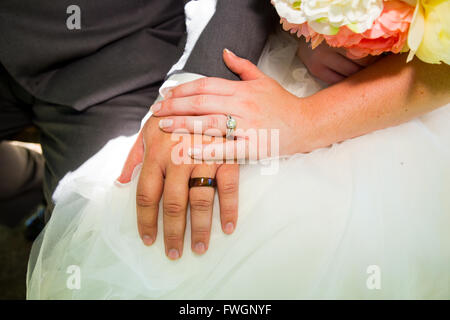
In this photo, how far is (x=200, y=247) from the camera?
65cm

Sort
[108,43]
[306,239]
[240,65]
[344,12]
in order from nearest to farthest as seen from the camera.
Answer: [344,12]
[306,239]
[240,65]
[108,43]

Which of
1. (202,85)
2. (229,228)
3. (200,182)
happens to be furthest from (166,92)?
(229,228)

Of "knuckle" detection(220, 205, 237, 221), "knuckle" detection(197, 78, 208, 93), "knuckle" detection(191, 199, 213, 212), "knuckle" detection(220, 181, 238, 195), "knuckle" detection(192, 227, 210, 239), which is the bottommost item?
"knuckle" detection(192, 227, 210, 239)

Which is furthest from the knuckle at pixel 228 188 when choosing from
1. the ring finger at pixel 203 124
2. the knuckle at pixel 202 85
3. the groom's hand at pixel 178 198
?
the knuckle at pixel 202 85

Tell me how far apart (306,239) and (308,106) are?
27 centimetres

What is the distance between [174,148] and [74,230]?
278 millimetres

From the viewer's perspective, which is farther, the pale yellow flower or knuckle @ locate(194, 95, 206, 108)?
knuckle @ locate(194, 95, 206, 108)

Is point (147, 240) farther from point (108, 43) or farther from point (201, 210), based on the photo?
point (108, 43)

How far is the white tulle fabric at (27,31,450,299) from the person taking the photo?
2.06 ft

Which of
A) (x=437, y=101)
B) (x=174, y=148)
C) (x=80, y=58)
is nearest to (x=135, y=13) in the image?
(x=80, y=58)

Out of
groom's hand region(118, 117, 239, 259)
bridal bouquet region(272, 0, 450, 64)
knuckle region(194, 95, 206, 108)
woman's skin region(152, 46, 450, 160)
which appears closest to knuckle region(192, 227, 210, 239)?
groom's hand region(118, 117, 239, 259)

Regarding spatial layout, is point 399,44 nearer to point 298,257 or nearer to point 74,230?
point 298,257

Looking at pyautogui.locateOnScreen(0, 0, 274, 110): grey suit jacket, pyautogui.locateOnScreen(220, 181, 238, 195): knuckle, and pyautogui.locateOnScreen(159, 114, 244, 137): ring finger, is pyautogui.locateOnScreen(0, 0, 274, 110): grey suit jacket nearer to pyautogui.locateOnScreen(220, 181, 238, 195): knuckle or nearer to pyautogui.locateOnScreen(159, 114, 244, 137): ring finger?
pyautogui.locateOnScreen(159, 114, 244, 137): ring finger

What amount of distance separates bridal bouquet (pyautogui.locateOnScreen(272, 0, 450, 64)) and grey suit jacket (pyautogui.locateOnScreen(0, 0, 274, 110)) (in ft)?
0.67
